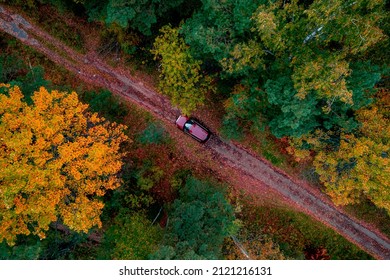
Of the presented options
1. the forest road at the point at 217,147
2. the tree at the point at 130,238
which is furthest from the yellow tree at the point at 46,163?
the forest road at the point at 217,147

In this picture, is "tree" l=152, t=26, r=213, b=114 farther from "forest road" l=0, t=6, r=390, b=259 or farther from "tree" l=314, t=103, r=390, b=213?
"tree" l=314, t=103, r=390, b=213

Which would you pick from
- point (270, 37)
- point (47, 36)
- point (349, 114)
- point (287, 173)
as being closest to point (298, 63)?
point (270, 37)

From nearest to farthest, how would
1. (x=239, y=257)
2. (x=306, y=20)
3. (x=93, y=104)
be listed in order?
(x=306, y=20)
(x=239, y=257)
(x=93, y=104)

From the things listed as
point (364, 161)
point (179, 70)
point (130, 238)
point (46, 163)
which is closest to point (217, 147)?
point (179, 70)

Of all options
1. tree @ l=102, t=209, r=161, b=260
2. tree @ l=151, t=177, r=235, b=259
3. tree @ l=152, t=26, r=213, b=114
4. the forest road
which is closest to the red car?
the forest road

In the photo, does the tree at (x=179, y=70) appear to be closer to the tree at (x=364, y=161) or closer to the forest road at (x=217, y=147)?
the forest road at (x=217, y=147)

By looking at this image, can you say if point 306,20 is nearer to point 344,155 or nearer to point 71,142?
point 344,155
